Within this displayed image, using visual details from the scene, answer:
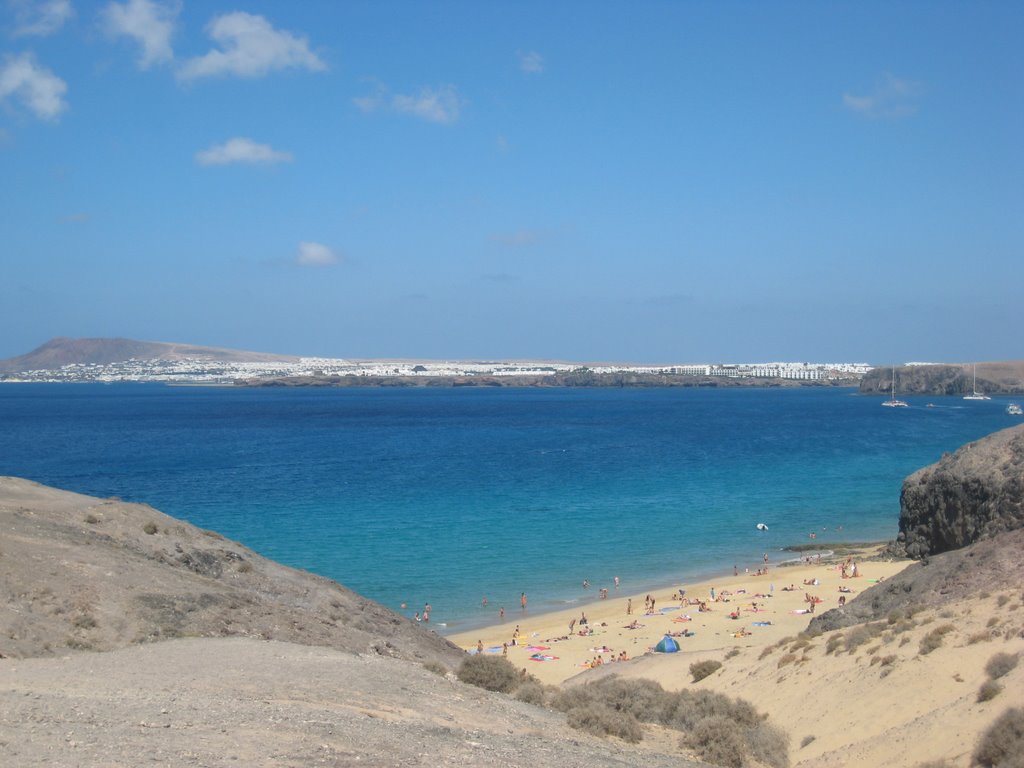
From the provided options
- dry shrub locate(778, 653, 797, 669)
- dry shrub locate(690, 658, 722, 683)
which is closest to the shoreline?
dry shrub locate(690, 658, 722, 683)

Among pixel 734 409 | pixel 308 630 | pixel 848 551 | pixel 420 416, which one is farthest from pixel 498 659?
pixel 734 409

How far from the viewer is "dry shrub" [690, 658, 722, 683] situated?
18.4m

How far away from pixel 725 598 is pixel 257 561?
53.6ft

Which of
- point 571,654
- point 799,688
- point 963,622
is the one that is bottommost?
point 571,654

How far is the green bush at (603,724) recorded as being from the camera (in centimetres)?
1259

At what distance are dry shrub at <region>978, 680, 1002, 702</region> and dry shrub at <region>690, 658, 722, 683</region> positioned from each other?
6.86m

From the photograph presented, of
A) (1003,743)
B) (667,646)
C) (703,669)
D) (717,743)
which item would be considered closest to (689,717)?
(717,743)

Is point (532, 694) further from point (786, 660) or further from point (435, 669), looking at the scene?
point (786, 660)

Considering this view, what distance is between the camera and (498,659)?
15.5 meters

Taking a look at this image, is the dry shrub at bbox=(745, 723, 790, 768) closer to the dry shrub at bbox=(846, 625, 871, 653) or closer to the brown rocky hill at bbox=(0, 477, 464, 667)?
the dry shrub at bbox=(846, 625, 871, 653)

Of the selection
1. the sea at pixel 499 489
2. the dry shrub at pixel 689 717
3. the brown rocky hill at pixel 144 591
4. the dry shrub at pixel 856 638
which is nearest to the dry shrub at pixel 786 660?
the dry shrub at pixel 856 638

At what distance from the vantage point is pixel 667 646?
78.6 ft

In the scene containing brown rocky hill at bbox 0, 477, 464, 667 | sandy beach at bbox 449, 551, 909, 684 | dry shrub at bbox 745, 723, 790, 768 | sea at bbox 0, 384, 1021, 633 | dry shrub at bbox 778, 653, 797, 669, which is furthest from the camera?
sea at bbox 0, 384, 1021, 633

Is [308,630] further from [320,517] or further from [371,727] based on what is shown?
[320,517]
